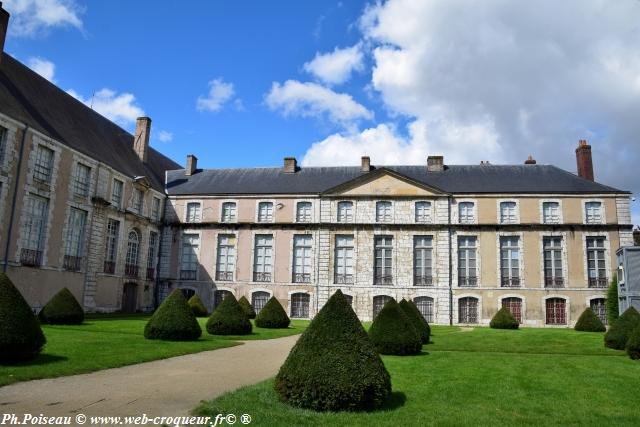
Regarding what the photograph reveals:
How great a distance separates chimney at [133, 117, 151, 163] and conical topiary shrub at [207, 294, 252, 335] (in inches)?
622

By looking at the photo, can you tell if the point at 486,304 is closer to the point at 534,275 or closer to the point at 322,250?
the point at 534,275

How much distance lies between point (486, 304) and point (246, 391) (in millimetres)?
20330

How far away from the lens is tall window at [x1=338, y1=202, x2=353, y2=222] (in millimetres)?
26547

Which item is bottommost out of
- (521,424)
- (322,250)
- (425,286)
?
(521,424)

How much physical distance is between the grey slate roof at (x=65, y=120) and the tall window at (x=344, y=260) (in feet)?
34.7

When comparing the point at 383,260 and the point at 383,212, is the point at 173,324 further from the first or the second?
the point at 383,212

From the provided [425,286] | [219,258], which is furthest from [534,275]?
[219,258]

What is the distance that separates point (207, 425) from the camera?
504 cm

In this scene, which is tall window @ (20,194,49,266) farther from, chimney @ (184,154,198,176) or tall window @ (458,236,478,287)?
tall window @ (458,236,478,287)

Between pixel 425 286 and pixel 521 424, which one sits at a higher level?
pixel 425 286

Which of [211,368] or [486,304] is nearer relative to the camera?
[211,368]

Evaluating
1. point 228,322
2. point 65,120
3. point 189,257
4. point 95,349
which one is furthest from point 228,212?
point 95,349

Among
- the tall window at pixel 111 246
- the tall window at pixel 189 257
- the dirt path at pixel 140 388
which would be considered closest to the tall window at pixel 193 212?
the tall window at pixel 189 257

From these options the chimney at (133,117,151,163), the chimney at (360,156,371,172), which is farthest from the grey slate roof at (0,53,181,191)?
the chimney at (360,156,371,172)
